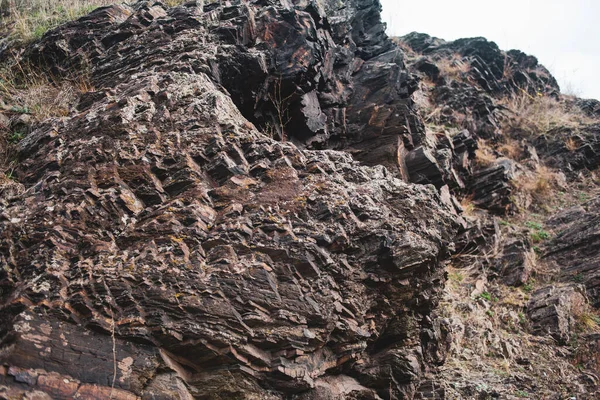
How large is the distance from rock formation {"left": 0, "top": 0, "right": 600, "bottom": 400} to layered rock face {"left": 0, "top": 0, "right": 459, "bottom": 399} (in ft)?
0.05

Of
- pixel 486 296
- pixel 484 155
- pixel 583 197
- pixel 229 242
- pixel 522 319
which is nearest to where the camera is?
pixel 229 242

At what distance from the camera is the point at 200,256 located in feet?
11.4

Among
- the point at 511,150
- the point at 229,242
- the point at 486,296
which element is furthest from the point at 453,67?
the point at 229,242

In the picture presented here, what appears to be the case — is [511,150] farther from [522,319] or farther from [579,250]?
[522,319]

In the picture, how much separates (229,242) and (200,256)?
257 mm

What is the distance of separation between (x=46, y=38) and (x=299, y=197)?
5.83 meters

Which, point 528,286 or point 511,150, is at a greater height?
point 511,150

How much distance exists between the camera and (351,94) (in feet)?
27.5

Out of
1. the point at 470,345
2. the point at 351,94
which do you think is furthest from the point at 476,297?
the point at 351,94

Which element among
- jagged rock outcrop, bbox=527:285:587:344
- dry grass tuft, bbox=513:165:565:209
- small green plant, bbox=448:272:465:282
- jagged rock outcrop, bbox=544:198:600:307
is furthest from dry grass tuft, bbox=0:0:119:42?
dry grass tuft, bbox=513:165:565:209

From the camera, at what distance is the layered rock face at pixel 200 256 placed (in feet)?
9.95

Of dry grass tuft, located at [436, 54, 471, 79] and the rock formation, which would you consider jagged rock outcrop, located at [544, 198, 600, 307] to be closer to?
the rock formation

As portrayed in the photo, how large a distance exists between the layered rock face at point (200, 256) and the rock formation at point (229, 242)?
0.05ft

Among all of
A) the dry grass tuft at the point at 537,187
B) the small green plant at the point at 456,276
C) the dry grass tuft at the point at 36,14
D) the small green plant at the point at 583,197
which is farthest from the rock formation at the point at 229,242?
the small green plant at the point at 583,197
